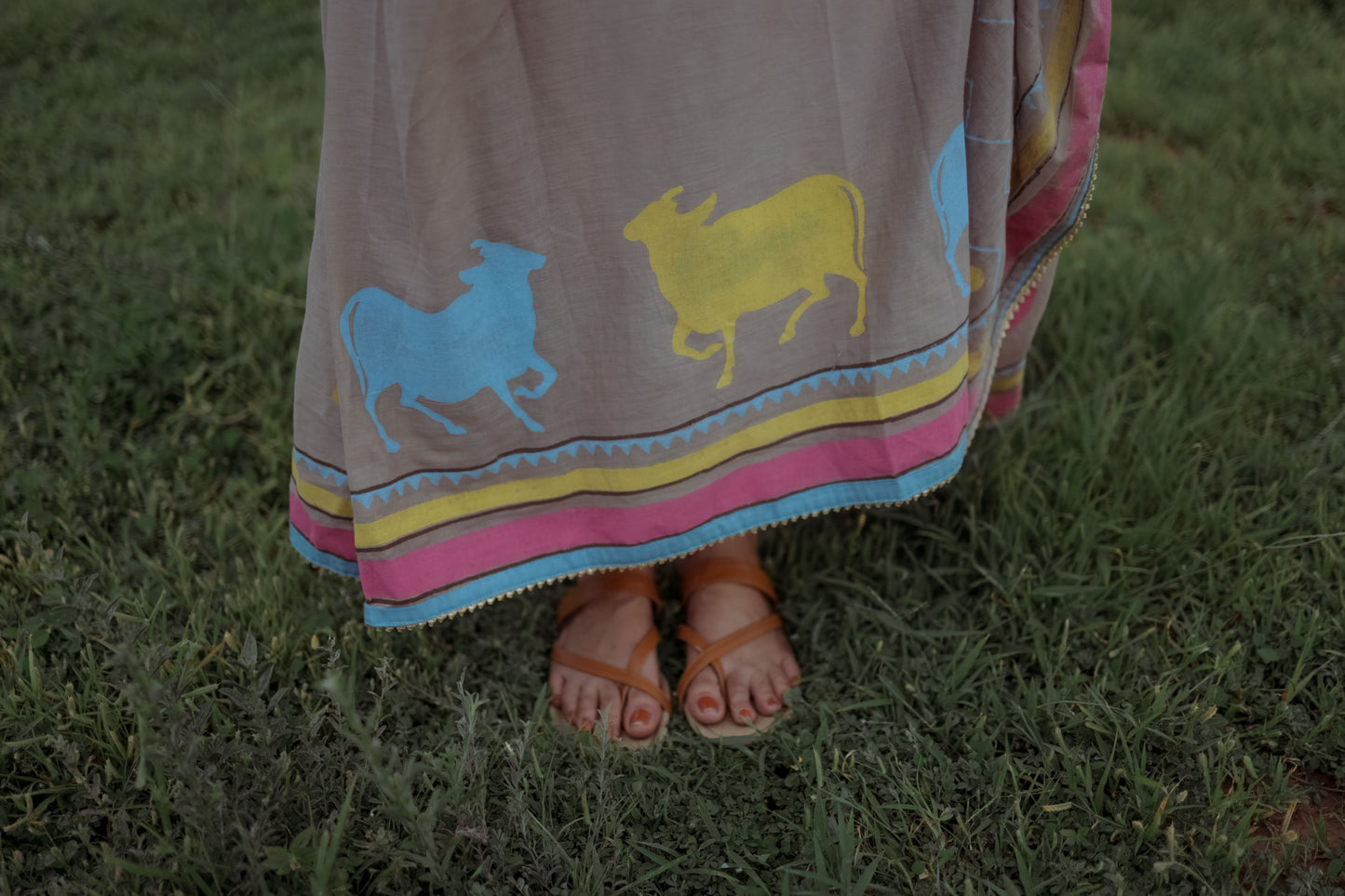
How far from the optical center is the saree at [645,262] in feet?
3.57

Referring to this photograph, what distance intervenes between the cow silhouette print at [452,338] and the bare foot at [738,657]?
60 centimetres

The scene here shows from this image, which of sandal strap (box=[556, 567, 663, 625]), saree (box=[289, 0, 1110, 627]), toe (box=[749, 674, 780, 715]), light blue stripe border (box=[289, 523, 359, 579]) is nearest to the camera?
saree (box=[289, 0, 1110, 627])

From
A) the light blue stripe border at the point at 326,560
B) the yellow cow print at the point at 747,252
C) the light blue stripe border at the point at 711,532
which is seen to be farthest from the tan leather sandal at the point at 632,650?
the yellow cow print at the point at 747,252

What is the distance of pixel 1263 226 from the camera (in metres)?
2.44

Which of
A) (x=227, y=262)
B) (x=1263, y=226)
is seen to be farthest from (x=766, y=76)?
(x=1263, y=226)

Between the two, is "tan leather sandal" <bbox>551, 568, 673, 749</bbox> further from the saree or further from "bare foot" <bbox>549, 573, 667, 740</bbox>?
the saree

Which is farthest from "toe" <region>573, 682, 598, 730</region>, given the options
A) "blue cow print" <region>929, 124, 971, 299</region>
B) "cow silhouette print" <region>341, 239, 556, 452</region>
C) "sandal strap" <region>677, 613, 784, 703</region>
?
"blue cow print" <region>929, 124, 971, 299</region>

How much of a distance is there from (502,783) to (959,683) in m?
0.74

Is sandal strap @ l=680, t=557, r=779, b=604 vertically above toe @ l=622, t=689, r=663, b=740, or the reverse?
sandal strap @ l=680, t=557, r=779, b=604

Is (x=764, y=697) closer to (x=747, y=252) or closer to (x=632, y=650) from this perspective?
(x=632, y=650)

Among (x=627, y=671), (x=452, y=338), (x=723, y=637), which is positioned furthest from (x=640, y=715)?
(x=452, y=338)

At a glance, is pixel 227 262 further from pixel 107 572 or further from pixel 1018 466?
pixel 1018 466

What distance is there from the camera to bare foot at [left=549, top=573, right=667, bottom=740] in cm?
150

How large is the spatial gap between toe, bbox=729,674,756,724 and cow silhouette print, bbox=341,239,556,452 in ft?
2.14
